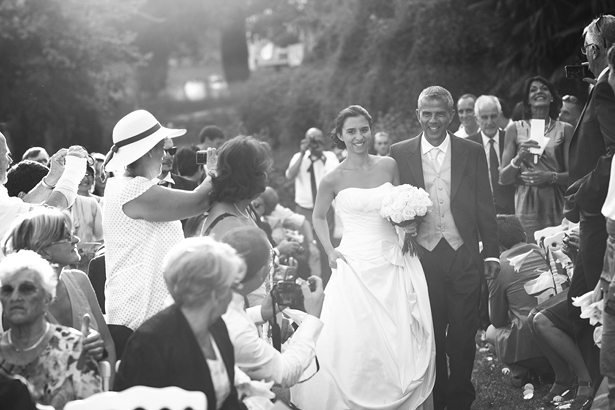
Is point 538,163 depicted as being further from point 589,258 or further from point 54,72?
point 54,72

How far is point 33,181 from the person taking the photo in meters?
6.61

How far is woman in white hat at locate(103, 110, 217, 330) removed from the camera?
15.5ft

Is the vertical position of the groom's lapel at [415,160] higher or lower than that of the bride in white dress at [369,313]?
higher

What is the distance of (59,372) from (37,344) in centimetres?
16

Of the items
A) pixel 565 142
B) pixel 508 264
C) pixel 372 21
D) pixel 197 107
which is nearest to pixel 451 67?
pixel 372 21

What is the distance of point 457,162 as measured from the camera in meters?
6.19

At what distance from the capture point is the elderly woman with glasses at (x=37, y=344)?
12.2 feet

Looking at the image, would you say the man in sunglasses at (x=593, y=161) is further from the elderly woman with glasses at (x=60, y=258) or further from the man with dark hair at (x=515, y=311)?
the elderly woman with glasses at (x=60, y=258)

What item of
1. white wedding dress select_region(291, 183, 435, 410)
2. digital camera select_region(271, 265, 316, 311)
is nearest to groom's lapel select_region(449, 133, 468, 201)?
white wedding dress select_region(291, 183, 435, 410)

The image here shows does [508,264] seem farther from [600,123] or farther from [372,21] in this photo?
[372,21]

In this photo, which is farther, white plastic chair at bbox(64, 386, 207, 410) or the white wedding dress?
the white wedding dress

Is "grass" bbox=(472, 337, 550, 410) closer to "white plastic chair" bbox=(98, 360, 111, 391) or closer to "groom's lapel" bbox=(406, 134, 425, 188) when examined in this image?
"groom's lapel" bbox=(406, 134, 425, 188)

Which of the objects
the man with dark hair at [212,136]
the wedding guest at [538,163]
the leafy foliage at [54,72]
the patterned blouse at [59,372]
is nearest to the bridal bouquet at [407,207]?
the wedding guest at [538,163]

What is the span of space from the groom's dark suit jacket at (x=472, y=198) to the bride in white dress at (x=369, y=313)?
0.44m
